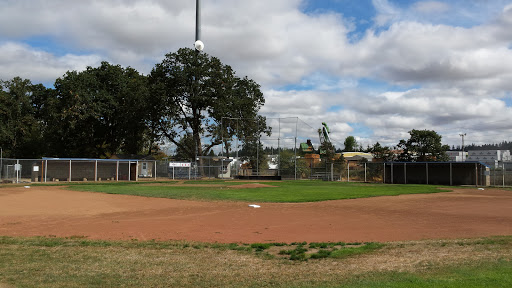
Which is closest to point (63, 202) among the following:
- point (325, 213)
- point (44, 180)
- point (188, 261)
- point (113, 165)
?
point (325, 213)

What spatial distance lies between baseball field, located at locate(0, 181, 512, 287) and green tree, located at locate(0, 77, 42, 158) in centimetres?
5346

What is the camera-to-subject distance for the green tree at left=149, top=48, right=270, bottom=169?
57.5 meters

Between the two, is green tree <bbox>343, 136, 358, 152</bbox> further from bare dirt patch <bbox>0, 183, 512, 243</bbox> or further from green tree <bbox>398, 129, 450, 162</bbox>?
bare dirt patch <bbox>0, 183, 512, 243</bbox>

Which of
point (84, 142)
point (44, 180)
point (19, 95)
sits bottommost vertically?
point (44, 180)

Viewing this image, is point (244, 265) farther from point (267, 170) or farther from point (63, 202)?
point (267, 170)

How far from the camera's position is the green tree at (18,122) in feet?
211

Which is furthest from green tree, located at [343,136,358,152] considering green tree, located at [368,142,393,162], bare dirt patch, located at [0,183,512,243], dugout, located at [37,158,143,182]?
bare dirt patch, located at [0,183,512,243]

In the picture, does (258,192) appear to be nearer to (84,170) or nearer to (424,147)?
(84,170)

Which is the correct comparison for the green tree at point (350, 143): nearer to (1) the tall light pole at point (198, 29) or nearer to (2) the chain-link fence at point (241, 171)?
(2) the chain-link fence at point (241, 171)

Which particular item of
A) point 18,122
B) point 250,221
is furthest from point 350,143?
point 250,221

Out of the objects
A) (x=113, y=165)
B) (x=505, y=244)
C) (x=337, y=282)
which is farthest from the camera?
(x=113, y=165)

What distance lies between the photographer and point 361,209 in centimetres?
1977

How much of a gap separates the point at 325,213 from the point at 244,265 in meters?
10.1

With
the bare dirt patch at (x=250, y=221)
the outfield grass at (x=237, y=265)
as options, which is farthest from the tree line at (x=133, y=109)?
the outfield grass at (x=237, y=265)
